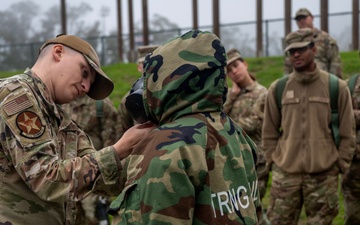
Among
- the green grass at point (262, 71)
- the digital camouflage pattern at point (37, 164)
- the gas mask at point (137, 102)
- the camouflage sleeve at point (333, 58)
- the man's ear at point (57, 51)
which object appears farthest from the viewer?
the green grass at point (262, 71)

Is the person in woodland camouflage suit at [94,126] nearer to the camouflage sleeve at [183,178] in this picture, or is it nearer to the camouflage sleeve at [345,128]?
the camouflage sleeve at [345,128]

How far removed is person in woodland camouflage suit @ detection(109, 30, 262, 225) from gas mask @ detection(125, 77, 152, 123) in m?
0.08

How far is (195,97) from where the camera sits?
2641 millimetres

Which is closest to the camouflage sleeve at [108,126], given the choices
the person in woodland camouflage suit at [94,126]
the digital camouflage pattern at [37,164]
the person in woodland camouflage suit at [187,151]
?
the person in woodland camouflage suit at [94,126]

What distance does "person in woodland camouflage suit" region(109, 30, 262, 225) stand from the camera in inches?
97.1

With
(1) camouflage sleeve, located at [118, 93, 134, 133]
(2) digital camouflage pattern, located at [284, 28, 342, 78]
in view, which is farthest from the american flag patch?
(2) digital camouflage pattern, located at [284, 28, 342, 78]

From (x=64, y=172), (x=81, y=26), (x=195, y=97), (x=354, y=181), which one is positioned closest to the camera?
(x=195, y=97)

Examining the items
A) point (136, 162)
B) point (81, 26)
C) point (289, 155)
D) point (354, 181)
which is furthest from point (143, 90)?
point (81, 26)

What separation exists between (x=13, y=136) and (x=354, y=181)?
477 centimetres

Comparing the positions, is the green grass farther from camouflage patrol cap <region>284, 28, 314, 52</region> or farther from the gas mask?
the gas mask

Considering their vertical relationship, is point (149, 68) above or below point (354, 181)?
above

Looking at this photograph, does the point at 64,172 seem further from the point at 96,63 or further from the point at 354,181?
the point at 354,181

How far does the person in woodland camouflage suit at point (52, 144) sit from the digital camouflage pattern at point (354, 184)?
397 centimetres

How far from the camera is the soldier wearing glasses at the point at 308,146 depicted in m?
6.52
